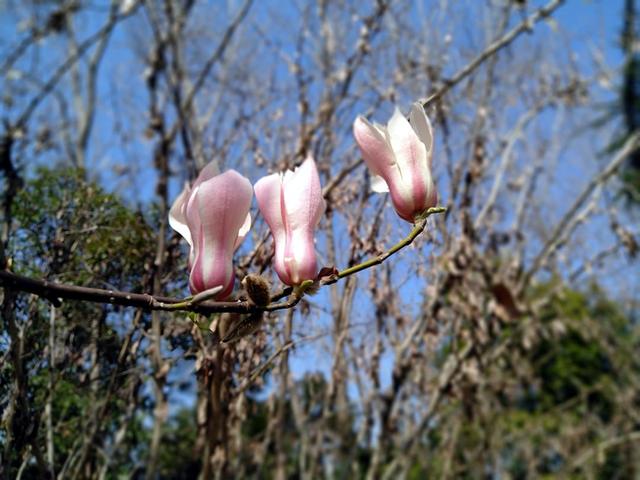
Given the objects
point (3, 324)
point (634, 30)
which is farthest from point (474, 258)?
point (634, 30)

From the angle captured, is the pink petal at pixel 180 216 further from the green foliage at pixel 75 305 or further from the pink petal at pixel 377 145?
the green foliage at pixel 75 305

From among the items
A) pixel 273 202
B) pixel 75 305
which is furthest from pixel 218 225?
pixel 75 305

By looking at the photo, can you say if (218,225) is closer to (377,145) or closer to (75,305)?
(377,145)

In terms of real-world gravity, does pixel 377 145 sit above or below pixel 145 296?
above

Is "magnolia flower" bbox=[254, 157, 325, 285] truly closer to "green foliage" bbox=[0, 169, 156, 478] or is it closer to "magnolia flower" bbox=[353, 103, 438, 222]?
"magnolia flower" bbox=[353, 103, 438, 222]

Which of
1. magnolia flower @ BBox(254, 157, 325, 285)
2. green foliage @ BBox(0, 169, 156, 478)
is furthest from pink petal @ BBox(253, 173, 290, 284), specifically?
green foliage @ BBox(0, 169, 156, 478)

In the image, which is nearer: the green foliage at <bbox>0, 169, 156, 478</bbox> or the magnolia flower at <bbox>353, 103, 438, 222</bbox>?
the magnolia flower at <bbox>353, 103, 438, 222</bbox>
